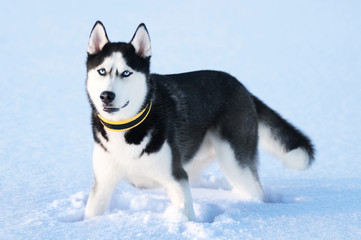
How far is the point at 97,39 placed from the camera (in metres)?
4.00

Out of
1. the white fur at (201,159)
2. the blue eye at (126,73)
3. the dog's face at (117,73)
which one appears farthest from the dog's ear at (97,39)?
the white fur at (201,159)

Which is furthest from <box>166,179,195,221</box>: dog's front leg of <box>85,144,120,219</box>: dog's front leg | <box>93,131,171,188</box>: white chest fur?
<box>85,144,120,219</box>: dog's front leg

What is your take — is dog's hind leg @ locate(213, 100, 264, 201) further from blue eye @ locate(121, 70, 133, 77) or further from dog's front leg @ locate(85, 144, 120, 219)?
blue eye @ locate(121, 70, 133, 77)

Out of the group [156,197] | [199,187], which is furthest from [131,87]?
[199,187]

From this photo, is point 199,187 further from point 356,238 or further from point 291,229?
point 356,238

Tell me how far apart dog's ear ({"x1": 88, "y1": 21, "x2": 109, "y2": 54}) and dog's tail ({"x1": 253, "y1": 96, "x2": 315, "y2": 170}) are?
1.87m

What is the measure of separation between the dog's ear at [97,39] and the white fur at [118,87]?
19 cm

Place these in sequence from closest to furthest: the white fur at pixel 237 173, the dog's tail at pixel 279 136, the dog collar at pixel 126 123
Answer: the dog collar at pixel 126 123 < the white fur at pixel 237 173 < the dog's tail at pixel 279 136

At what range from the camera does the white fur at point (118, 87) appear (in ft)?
12.2

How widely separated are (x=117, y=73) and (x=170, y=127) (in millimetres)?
720

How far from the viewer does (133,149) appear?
13.2ft

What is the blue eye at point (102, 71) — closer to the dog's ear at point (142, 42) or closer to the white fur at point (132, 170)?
the dog's ear at point (142, 42)

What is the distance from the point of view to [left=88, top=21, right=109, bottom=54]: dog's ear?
3.97 m

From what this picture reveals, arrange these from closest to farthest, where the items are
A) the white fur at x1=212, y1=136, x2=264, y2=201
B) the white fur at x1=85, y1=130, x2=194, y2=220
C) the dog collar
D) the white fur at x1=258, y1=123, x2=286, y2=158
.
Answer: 1. the dog collar
2. the white fur at x1=85, y1=130, x2=194, y2=220
3. the white fur at x1=212, y1=136, x2=264, y2=201
4. the white fur at x1=258, y1=123, x2=286, y2=158
